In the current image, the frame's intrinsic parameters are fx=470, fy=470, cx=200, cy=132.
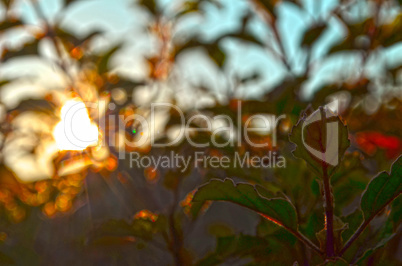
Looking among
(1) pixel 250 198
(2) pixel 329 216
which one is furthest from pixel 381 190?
(1) pixel 250 198

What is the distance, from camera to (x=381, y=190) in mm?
858

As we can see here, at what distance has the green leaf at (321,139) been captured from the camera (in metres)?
0.80

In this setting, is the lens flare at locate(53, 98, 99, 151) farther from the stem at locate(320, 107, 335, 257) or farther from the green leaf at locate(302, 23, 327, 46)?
the stem at locate(320, 107, 335, 257)

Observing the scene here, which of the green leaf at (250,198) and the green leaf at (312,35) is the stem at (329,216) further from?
the green leaf at (312,35)

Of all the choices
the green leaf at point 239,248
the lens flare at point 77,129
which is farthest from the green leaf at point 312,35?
the green leaf at point 239,248

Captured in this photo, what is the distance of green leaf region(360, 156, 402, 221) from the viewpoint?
2.72 ft

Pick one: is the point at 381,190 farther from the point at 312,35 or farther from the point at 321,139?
the point at 312,35

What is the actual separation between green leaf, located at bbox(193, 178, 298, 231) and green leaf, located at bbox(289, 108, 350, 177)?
0.10 m

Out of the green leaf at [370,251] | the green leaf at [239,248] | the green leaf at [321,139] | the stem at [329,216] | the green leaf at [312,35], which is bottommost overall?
the green leaf at [239,248]

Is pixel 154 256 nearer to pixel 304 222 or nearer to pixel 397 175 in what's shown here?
pixel 304 222

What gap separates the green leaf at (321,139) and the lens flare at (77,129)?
1631 mm

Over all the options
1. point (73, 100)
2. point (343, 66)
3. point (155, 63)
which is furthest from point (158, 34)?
point (343, 66)

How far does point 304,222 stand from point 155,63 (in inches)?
74.5

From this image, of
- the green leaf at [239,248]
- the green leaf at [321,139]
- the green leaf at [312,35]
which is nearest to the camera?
the green leaf at [321,139]
